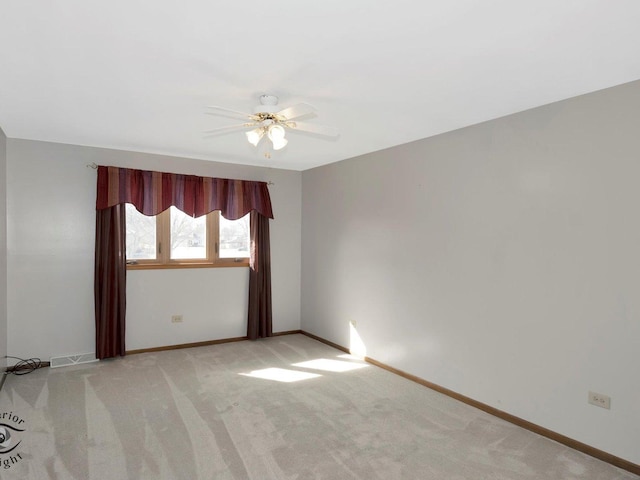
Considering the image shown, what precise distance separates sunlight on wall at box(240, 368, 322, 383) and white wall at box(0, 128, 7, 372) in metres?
2.40

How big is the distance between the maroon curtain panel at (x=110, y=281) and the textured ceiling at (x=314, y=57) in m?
1.37

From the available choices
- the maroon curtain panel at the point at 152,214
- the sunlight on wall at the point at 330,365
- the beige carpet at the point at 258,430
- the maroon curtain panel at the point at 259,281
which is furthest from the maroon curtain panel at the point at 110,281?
the sunlight on wall at the point at 330,365

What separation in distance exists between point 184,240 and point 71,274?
4.34 feet

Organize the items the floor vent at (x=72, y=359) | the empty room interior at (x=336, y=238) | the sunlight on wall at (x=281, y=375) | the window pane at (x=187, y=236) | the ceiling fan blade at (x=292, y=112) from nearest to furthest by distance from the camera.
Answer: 1. the empty room interior at (x=336, y=238)
2. the ceiling fan blade at (x=292, y=112)
3. the sunlight on wall at (x=281, y=375)
4. the floor vent at (x=72, y=359)
5. the window pane at (x=187, y=236)

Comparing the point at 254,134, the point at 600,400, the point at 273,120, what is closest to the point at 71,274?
the point at 254,134

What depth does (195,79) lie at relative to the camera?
2.48 m

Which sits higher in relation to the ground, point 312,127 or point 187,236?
point 312,127

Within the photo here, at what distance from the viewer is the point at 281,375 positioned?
4.22m

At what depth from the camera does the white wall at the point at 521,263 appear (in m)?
2.59

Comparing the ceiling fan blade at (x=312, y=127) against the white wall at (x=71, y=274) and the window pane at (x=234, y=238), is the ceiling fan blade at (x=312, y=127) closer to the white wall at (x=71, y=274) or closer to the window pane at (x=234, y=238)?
the white wall at (x=71, y=274)

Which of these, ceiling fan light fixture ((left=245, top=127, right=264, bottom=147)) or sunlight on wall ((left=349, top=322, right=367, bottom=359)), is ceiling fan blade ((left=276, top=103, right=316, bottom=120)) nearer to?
ceiling fan light fixture ((left=245, top=127, right=264, bottom=147))

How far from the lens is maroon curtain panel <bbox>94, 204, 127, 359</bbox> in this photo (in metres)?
4.52

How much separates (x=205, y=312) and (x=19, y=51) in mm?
3749

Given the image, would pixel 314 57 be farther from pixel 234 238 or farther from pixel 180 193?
pixel 234 238
